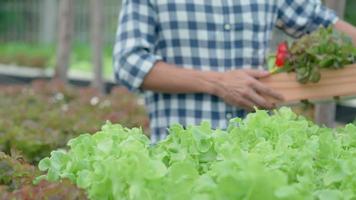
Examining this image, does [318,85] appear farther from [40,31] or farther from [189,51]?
[40,31]

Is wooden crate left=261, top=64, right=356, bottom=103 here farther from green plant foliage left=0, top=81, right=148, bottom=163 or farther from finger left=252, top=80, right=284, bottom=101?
green plant foliage left=0, top=81, right=148, bottom=163

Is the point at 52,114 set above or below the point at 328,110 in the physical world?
below

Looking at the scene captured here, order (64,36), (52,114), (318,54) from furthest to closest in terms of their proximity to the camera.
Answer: (64,36) < (52,114) < (318,54)

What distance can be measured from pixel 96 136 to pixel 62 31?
29.9ft

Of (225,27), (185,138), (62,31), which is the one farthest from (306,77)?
(62,31)

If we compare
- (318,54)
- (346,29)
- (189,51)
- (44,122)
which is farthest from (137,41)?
(44,122)

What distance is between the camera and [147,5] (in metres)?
3.70

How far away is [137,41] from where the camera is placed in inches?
145

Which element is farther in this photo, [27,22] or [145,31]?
[27,22]

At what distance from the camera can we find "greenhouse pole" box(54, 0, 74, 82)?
1123cm

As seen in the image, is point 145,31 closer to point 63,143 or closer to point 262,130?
point 262,130

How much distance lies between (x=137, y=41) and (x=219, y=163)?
5.66 ft

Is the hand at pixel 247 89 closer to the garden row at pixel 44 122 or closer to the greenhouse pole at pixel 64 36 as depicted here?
the garden row at pixel 44 122

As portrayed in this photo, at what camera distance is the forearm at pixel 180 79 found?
3604 mm
